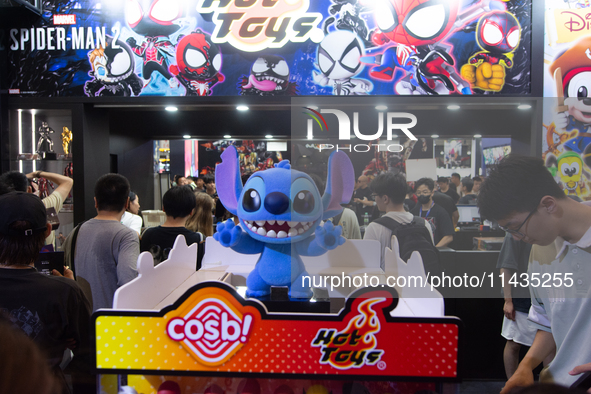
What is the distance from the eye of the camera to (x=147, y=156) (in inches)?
169

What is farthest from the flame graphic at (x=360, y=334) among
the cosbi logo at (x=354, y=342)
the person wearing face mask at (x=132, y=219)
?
the person wearing face mask at (x=132, y=219)

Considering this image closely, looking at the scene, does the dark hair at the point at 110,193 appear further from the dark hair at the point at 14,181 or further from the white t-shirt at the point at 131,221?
the white t-shirt at the point at 131,221

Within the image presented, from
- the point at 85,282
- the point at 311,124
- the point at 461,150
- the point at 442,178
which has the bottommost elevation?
the point at 85,282

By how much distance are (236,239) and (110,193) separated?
0.82 metres

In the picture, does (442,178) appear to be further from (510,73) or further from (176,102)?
(176,102)

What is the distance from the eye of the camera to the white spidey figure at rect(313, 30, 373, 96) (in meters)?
2.87

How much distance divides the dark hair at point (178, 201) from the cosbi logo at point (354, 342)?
1601 millimetres

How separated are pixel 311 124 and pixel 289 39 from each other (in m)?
0.71

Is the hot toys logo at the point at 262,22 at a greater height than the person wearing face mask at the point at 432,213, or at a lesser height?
greater

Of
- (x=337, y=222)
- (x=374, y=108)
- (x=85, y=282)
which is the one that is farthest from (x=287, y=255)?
(x=374, y=108)

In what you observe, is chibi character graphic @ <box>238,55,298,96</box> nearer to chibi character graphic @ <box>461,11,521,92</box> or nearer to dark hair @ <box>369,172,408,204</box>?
chibi character graphic @ <box>461,11,521,92</box>

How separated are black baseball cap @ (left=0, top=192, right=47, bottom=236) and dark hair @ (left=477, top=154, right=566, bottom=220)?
4.62 feet

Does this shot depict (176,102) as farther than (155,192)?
No

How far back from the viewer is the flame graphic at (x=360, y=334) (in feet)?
3.23
